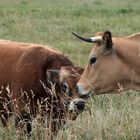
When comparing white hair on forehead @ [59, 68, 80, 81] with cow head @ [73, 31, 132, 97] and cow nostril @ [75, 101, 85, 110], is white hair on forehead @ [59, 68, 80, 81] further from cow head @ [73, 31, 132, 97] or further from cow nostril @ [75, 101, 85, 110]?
cow nostril @ [75, 101, 85, 110]

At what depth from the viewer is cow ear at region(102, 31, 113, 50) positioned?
638cm

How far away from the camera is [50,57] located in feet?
22.8

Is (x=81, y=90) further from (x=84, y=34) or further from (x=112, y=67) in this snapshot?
(x=84, y=34)

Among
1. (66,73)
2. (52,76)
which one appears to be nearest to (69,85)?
(66,73)

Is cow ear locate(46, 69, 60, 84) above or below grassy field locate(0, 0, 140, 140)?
above

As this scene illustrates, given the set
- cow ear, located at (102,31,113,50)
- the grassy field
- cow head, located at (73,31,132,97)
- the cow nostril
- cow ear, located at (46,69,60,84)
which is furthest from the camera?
cow ear, located at (46,69,60,84)

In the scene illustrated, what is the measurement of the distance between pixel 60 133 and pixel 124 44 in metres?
1.41

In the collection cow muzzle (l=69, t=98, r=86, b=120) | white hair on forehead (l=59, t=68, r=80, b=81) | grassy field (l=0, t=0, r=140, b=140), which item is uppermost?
white hair on forehead (l=59, t=68, r=80, b=81)

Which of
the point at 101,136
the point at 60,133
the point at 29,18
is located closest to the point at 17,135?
the point at 60,133

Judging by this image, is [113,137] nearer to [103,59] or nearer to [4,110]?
[103,59]

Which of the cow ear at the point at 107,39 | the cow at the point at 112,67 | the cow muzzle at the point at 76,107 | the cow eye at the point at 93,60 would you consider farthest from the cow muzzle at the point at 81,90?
the cow ear at the point at 107,39

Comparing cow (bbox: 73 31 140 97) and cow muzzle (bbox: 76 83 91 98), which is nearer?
cow muzzle (bbox: 76 83 91 98)

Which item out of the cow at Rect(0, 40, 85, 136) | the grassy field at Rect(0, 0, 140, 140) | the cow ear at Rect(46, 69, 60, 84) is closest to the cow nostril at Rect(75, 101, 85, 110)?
the cow at Rect(0, 40, 85, 136)

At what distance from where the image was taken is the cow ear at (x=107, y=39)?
6383mm
